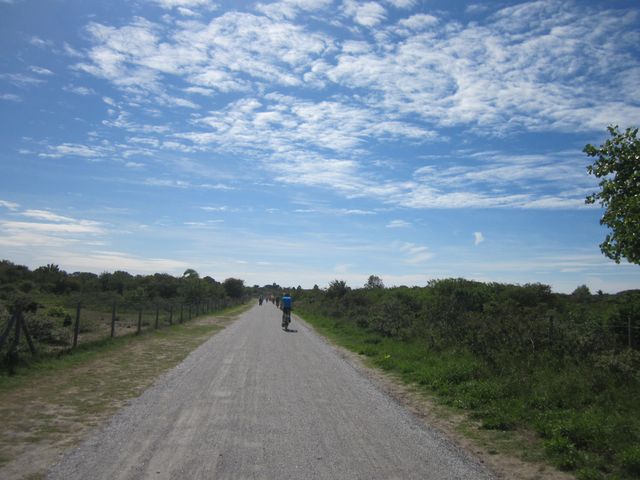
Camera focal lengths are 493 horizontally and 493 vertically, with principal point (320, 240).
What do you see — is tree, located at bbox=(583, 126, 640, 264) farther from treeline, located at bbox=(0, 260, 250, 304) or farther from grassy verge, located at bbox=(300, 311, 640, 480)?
treeline, located at bbox=(0, 260, 250, 304)

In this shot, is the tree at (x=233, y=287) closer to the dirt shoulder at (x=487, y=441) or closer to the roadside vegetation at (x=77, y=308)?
the roadside vegetation at (x=77, y=308)

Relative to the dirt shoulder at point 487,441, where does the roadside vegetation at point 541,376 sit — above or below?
above

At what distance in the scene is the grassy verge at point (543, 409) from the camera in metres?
5.77

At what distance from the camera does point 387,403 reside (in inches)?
348

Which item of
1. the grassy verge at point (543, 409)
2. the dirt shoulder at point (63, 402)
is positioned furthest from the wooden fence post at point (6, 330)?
the grassy verge at point (543, 409)

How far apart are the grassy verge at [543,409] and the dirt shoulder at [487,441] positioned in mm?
26

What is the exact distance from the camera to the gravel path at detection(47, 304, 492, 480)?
5.12 m

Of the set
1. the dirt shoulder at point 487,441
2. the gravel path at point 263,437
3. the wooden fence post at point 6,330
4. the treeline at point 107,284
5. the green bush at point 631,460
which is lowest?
the dirt shoulder at point 487,441

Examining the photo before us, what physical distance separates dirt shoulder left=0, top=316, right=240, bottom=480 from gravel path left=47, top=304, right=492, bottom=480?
1.02ft

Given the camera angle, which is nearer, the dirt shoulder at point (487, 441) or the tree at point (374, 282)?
the dirt shoulder at point (487, 441)

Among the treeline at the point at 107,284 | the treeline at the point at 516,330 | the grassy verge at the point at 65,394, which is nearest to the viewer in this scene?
the grassy verge at the point at 65,394

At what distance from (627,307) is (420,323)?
27.3 ft

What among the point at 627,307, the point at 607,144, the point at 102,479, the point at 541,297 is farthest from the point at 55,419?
the point at 541,297

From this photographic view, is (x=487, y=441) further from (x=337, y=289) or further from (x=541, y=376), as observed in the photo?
(x=337, y=289)
